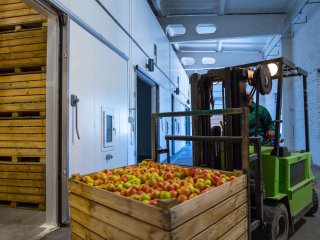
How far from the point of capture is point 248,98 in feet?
11.1

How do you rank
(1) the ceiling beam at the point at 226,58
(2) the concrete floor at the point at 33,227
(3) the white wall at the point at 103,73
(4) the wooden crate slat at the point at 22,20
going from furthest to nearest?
(1) the ceiling beam at the point at 226,58 < (4) the wooden crate slat at the point at 22,20 < (3) the white wall at the point at 103,73 < (2) the concrete floor at the point at 33,227

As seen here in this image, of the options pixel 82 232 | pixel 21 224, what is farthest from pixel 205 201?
pixel 21 224

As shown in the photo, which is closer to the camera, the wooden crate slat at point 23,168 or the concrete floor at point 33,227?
the concrete floor at point 33,227

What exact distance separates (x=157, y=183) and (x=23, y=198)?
326cm

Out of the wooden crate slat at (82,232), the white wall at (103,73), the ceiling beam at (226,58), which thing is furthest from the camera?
the ceiling beam at (226,58)

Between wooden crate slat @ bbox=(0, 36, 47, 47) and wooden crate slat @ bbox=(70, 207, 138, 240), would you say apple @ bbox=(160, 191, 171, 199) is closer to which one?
wooden crate slat @ bbox=(70, 207, 138, 240)

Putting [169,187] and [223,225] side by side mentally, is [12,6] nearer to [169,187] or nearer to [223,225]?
[169,187]

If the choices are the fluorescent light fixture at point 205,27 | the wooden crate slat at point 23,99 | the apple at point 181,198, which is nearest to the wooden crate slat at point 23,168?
the wooden crate slat at point 23,99

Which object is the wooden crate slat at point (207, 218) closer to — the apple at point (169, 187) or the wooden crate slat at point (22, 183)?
the apple at point (169, 187)

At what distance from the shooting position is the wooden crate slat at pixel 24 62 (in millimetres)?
4387

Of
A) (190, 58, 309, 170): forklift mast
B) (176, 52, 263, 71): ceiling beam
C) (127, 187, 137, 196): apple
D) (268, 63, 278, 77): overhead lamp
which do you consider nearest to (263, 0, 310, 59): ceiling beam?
(176, 52, 263, 71): ceiling beam

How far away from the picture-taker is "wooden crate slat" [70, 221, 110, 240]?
2.04 metres

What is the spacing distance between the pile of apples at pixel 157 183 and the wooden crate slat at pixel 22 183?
7.03 ft

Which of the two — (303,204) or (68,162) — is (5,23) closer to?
(68,162)
